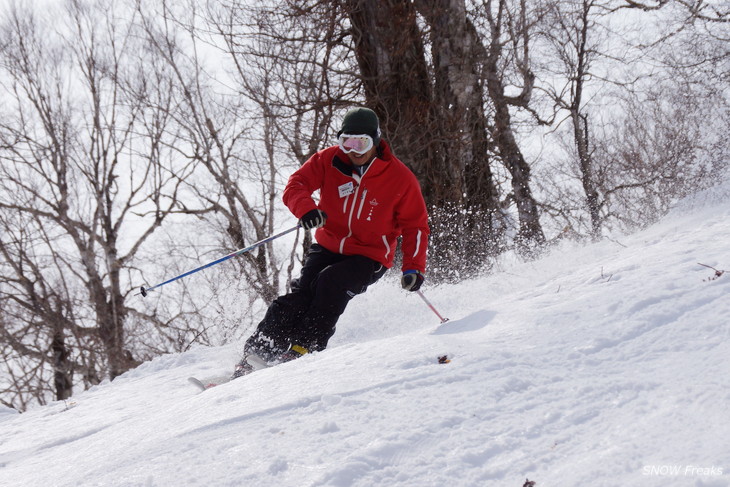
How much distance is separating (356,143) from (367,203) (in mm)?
409

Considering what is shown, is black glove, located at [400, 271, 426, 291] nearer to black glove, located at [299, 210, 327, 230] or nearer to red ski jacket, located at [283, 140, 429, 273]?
red ski jacket, located at [283, 140, 429, 273]

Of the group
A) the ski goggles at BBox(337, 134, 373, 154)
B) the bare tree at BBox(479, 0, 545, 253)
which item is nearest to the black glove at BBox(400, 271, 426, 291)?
the ski goggles at BBox(337, 134, 373, 154)

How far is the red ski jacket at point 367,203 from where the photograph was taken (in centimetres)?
362

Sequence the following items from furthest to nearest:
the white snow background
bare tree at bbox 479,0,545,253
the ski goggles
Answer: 1. bare tree at bbox 479,0,545,253
2. the ski goggles
3. the white snow background

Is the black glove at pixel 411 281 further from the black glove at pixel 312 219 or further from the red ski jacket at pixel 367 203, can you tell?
the black glove at pixel 312 219

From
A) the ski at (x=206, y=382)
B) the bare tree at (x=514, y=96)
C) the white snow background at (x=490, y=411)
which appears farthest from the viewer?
the bare tree at (x=514, y=96)

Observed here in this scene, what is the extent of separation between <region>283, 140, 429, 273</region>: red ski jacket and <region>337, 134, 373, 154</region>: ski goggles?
5.2 inches

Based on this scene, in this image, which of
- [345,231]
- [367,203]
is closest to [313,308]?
[345,231]

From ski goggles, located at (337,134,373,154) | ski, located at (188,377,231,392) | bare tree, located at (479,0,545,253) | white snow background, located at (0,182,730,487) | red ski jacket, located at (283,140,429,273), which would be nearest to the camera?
white snow background, located at (0,182,730,487)

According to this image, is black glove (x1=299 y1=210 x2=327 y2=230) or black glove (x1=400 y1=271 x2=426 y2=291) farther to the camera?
black glove (x1=400 y1=271 x2=426 y2=291)

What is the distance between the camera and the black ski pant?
3561 millimetres

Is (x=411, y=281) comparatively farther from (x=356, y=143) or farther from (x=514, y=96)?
(x=514, y=96)

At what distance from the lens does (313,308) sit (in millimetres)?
3637

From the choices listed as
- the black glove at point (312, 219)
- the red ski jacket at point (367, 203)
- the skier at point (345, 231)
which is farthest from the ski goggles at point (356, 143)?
the black glove at point (312, 219)
